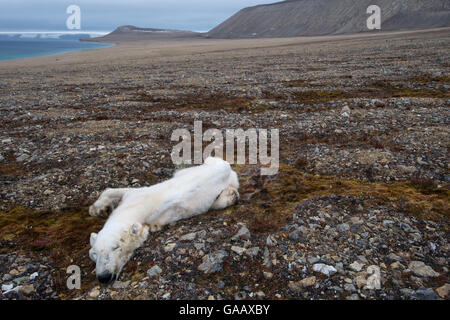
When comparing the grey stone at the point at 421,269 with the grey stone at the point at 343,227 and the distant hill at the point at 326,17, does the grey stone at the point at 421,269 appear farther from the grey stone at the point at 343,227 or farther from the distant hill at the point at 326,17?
the distant hill at the point at 326,17

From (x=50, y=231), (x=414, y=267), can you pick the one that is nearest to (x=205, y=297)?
(x=414, y=267)

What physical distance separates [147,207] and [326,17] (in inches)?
5052

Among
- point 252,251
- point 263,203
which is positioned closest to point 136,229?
point 252,251

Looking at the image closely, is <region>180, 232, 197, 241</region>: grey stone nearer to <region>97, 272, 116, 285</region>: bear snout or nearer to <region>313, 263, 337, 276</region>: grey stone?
<region>97, 272, 116, 285</region>: bear snout

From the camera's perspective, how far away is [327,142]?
7777 millimetres

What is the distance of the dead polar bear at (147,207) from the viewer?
12.8ft

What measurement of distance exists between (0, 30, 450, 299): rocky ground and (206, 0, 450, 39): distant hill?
93785 mm

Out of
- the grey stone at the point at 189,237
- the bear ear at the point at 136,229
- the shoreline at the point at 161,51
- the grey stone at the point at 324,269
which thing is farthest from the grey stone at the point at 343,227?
the shoreline at the point at 161,51

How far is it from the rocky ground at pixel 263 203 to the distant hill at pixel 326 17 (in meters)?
93.8

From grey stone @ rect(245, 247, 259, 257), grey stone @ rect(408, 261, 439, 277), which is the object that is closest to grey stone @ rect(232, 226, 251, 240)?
grey stone @ rect(245, 247, 259, 257)

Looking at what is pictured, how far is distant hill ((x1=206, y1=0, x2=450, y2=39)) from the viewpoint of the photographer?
88375 millimetres

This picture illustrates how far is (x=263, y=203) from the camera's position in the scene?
5301 mm

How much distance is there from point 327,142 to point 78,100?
11388mm

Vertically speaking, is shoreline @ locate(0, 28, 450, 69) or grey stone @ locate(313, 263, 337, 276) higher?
shoreline @ locate(0, 28, 450, 69)
